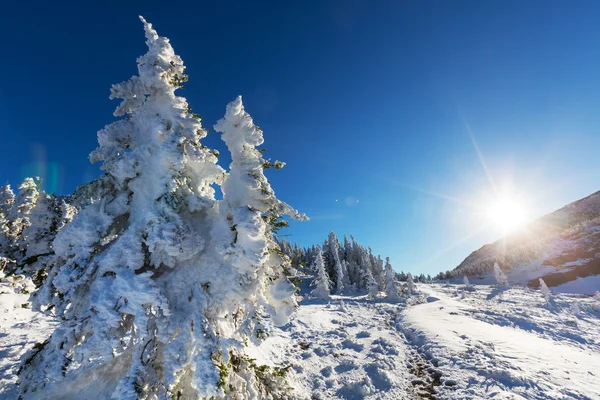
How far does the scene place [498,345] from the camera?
16.2 m

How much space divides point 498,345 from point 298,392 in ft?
44.6

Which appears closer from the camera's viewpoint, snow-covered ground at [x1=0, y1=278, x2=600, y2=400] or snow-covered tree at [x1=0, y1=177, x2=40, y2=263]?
snow-covered ground at [x1=0, y1=278, x2=600, y2=400]

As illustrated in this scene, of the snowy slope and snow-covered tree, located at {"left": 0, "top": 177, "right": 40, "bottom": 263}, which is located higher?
snow-covered tree, located at {"left": 0, "top": 177, "right": 40, "bottom": 263}

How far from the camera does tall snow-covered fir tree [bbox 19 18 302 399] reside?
5711 millimetres

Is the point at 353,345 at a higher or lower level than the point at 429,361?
higher

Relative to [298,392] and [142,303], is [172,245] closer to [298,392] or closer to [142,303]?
[142,303]

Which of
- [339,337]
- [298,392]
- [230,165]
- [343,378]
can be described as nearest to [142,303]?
[230,165]

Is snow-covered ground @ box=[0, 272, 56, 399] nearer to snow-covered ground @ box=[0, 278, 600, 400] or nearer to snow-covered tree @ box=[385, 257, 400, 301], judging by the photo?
snow-covered ground @ box=[0, 278, 600, 400]

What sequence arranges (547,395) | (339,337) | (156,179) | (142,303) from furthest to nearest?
(339,337), (547,395), (156,179), (142,303)

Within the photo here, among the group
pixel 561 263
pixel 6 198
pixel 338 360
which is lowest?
pixel 338 360

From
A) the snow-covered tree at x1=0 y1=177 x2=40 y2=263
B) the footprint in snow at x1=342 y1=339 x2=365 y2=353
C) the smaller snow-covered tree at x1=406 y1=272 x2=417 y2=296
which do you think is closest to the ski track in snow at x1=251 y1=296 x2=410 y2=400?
the footprint in snow at x1=342 y1=339 x2=365 y2=353

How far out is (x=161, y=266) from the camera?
705 cm

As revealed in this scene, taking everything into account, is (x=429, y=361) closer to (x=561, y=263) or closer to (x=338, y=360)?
(x=338, y=360)

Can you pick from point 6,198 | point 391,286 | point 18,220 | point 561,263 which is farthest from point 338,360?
point 561,263
